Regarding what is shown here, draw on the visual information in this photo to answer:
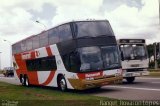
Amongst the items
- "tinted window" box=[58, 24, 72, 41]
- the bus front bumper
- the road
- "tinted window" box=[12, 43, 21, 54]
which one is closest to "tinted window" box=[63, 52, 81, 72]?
the bus front bumper

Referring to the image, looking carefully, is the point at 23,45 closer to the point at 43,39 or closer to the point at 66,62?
the point at 43,39

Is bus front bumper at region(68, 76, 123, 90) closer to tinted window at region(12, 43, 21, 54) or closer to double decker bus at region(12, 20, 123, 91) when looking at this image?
double decker bus at region(12, 20, 123, 91)

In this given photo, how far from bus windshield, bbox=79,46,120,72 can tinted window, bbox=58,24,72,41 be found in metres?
1.35

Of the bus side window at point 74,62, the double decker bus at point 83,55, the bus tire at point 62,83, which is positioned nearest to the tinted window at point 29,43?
the double decker bus at point 83,55

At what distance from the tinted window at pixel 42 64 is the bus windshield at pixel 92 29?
3.37 meters

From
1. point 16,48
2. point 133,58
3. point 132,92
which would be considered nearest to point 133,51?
point 133,58

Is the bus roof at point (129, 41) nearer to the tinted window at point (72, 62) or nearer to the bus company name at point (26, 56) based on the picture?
the tinted window at point (72, 62)

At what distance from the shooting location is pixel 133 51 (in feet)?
80.4

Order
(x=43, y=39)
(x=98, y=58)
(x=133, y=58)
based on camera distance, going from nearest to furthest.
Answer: (x=98, y=58) < (x=43, y=39) < (x=133, y=58)

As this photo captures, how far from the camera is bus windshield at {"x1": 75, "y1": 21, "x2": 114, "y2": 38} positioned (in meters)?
19.6

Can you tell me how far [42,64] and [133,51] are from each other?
5878 mm

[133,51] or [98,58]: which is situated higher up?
[133,51]

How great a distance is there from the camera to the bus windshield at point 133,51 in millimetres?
24188

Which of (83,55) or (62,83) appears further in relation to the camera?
(62,83)
